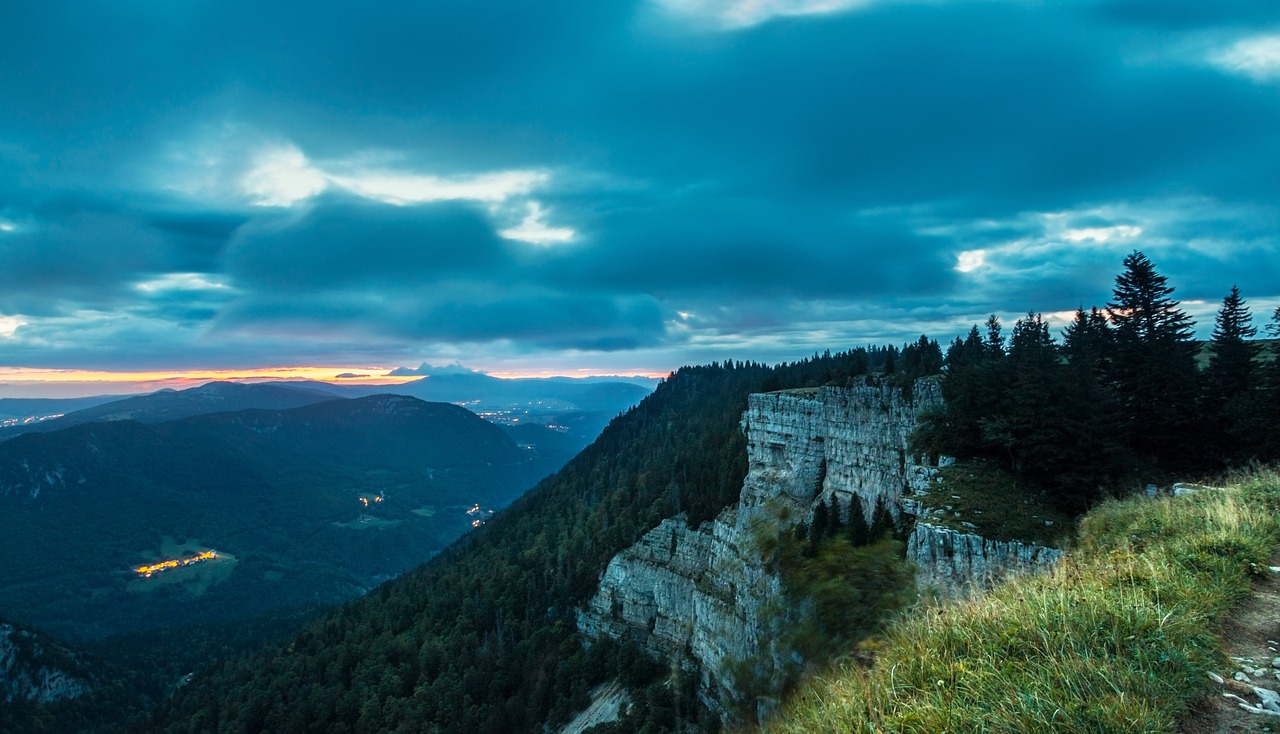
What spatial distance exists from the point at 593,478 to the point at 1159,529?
128903 millimetres

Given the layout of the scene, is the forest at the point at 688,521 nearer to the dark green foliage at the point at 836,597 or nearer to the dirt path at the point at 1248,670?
the dark green foliage at the point at 836,597

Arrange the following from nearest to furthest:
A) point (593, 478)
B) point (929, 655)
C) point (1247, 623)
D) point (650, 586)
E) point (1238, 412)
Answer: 1. point (929, 655)
2. point (1247, 623)
3. point (1238, 412)
4. point (650, 586)
5. point (593, 478)

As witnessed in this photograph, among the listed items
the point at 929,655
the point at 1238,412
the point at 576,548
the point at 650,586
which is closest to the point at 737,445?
the point at 650,586

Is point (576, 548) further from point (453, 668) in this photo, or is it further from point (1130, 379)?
point (1130, 379)

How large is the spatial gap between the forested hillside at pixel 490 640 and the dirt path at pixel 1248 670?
5016 cm

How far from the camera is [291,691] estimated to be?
89.6 meters

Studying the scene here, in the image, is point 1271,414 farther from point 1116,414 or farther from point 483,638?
point 483,638

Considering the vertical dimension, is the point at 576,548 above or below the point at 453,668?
above

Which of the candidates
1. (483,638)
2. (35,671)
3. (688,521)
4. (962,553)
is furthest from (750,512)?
(35,671)

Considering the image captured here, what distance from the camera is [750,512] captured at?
5850 centimetres

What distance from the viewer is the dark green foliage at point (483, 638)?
74.8 m

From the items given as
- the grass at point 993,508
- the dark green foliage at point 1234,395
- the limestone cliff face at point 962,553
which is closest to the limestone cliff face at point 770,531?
the limestone cliff face at point 962,553

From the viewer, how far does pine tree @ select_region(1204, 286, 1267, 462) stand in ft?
94.3

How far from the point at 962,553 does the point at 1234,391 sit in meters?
24.1
